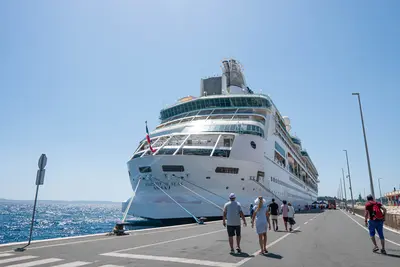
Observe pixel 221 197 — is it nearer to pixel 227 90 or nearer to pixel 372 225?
pixel 372 225

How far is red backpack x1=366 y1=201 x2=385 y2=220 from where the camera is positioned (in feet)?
27.5

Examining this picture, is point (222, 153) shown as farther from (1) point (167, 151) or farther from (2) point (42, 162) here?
(2) point (42, 162)

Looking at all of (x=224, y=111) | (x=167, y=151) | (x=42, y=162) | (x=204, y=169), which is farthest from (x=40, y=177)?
(x=224, y=111)

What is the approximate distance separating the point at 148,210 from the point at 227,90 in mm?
31900

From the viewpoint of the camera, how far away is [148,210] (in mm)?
23891

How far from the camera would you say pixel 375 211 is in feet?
27.7

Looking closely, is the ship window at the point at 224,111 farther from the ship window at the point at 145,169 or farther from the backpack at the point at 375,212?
the backpack at the point at 375,212

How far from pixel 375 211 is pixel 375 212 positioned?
29 mm

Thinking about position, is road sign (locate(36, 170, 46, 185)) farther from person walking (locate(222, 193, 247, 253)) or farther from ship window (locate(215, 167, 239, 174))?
ship window (locate(215, 167, 239, 174))

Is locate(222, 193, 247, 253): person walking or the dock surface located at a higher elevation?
locate(222, 193, 247, 253): person walking

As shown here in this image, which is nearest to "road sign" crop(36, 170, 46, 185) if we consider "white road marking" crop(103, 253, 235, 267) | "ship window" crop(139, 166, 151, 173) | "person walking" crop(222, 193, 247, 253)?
"white road marking" crop(103, 253, 235, 267)

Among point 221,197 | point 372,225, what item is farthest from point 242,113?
point 372,225

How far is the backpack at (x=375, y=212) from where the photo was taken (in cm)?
839

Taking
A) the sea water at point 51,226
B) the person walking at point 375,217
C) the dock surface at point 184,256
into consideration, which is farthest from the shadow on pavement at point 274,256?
the sea water at point 51,226
